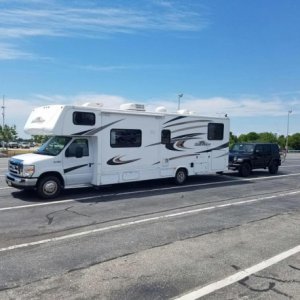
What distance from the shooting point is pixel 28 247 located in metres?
7.12

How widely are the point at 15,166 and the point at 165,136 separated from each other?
18.7ft

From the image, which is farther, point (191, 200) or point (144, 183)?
point (144, 183)

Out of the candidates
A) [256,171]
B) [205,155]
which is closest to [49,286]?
[205,155]

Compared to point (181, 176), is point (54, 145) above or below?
above

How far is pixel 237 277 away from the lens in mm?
→ 5828

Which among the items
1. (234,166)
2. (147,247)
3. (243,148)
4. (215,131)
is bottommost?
(147,247)

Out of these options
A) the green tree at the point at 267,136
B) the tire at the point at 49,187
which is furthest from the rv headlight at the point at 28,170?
the green tree at the point at 267,136

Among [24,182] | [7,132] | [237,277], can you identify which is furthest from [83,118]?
[7,132]

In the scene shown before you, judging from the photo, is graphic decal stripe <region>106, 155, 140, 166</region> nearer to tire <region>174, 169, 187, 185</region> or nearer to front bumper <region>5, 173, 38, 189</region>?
front bumper <region>5, 173, 38, 189</region>

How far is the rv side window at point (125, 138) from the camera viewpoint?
44.8 ft

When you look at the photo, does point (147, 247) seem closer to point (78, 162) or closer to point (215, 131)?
point (78, 162)

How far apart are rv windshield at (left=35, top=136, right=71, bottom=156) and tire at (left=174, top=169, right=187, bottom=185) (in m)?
4.99

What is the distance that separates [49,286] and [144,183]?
1095cm

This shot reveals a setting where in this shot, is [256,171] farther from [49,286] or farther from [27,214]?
[49,286]
